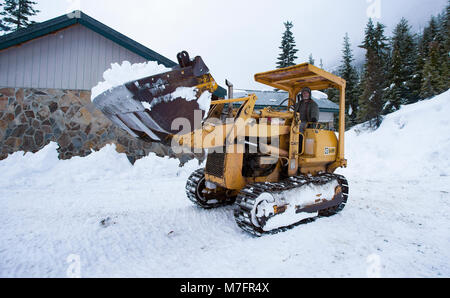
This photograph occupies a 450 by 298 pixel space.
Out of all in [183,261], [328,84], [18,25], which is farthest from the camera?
[18,25]

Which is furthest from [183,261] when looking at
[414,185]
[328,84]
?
[414,185]

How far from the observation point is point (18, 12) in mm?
21344

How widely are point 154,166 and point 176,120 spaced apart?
5.53m

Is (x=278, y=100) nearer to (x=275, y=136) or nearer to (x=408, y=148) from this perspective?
(x=408, y=148)

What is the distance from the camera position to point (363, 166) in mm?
9773

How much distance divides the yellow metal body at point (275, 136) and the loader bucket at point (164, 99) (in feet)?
1.15

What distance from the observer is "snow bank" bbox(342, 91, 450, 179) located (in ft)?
27.7

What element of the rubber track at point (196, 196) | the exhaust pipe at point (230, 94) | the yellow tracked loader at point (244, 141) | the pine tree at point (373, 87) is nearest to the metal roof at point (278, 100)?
the pine tree at point (373, 87)

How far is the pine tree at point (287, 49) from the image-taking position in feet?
95.8

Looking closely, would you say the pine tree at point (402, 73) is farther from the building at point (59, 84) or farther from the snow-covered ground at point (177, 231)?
the building at point (59, 84)

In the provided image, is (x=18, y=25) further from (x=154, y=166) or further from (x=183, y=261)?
(x=183, y=261)

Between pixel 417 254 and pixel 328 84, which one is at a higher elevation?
pixel 328 84

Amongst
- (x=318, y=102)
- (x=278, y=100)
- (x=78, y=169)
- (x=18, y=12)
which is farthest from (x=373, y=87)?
(x=18, y=12)

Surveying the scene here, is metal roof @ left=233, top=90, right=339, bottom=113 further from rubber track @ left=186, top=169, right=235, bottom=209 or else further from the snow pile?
the snow pile
